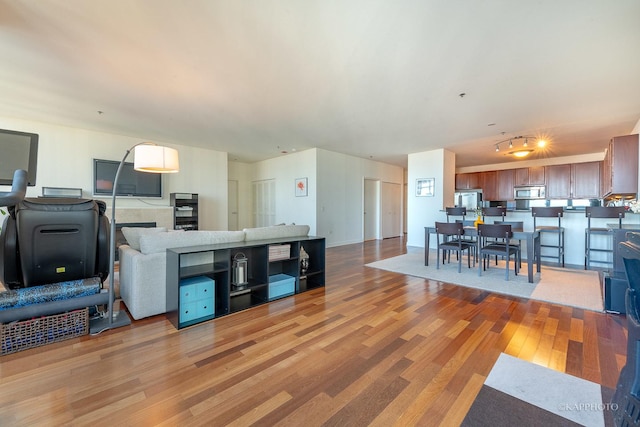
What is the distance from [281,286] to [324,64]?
2.47 meters

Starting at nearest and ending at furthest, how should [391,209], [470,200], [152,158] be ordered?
1. [152,158]
2. [470,200]
3. [391,209]

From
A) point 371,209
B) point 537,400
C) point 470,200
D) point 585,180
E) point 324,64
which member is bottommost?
point 537,400

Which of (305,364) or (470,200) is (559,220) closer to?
(470,200)

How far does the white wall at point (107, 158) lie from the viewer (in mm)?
4887

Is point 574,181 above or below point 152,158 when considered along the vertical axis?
above

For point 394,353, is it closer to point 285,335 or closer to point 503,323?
point 285,335

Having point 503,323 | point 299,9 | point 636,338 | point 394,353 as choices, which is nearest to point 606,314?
point 503,323

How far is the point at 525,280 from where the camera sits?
3771mm

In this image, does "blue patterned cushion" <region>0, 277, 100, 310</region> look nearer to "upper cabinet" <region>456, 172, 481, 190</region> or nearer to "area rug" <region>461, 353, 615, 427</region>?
"area rug" <region>461, 353, 615, 427</region>

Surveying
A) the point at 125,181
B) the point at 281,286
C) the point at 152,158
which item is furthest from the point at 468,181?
the point at 125,181

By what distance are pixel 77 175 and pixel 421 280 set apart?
6.51 meters

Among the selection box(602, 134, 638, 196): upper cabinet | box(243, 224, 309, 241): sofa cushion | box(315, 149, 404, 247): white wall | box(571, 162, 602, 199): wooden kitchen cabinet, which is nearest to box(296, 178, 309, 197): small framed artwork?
box(315, 149, 404, 247): white wall

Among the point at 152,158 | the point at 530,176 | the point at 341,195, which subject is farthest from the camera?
the point at 530,176

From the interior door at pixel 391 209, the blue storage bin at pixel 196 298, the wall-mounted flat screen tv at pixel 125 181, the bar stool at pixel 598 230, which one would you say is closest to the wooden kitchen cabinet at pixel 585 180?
the bar stool at pixel 598 230
